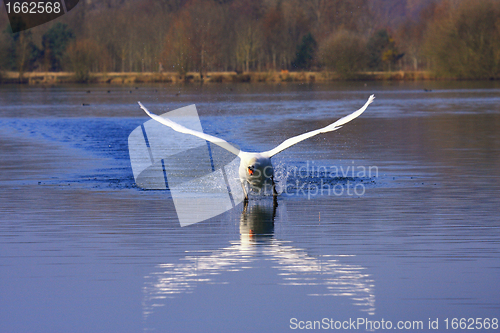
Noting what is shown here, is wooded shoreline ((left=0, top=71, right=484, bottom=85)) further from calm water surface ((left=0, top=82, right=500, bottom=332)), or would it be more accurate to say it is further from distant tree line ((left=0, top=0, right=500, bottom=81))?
calm water surface ((left=0, top=82, right=500, bottom=332))

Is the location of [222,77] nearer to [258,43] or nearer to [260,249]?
[258,43]

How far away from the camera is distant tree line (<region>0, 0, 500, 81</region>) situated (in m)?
91.3

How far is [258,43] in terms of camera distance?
117m

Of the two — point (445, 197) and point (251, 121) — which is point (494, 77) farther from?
point (445, 197)

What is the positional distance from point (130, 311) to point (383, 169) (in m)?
11.7

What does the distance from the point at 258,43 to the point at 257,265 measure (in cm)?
10881

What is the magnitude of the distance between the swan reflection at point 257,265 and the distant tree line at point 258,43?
83124mm

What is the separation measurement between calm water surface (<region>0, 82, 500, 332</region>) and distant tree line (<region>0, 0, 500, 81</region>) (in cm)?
7254

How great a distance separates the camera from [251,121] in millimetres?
39562

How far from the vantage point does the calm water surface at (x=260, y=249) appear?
811 centimetres
